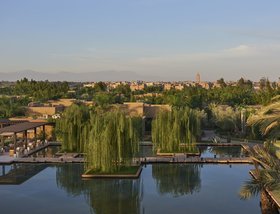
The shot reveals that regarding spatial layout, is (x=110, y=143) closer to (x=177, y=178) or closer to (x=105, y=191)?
(x=105, y=191)

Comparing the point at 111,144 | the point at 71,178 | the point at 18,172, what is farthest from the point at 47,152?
the point at 111,144

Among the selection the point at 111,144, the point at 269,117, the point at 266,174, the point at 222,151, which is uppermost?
the point at 269,117

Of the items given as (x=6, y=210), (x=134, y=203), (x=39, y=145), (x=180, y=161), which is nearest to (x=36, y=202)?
(x=6, y=210)

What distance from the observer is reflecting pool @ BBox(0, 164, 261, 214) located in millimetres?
17703

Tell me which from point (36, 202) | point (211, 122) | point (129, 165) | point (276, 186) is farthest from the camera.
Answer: point (211, 122)

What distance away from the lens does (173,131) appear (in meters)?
30.2

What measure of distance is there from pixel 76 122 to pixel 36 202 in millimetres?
12205

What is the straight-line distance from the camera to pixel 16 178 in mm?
23500

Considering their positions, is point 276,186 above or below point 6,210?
above

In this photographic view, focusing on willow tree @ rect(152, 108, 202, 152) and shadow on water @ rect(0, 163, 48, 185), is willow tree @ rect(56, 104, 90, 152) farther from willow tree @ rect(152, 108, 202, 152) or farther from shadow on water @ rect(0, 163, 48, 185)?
willow tree @ rect(152, 108, 202, 152)

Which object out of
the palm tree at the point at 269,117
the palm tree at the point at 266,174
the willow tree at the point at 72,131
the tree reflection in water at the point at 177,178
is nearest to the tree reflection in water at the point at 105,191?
the tree reflection in water at the point at 177,178

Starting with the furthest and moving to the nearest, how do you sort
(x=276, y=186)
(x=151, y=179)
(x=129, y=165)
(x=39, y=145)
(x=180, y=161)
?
1. (x=39, y=145)
2. (x=180, y=161)
3. (x=129, y=165)
4. (x=151, y=179)
5. (x=276, y=186)

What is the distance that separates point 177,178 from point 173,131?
7.17 metres

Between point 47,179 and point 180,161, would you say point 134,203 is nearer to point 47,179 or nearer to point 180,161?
point 47,179
